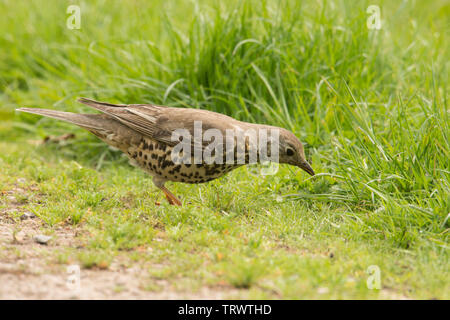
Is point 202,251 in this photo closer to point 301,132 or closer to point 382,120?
point 301,132

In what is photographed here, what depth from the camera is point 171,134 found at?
5230 mm

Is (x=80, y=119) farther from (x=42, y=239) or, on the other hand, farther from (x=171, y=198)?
(x=42, y=239)

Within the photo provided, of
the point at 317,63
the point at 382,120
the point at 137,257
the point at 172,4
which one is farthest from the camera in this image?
the point at 172,4

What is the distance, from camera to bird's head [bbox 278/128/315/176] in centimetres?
512

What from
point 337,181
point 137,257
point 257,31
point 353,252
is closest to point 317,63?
point 257,31

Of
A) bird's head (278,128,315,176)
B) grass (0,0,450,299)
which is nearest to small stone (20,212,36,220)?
grass (0,0,450,299)

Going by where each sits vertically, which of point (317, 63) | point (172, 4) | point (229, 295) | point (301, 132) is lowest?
point (229, 295)

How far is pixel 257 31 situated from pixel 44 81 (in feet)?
11.3

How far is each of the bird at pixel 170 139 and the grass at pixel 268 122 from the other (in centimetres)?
26

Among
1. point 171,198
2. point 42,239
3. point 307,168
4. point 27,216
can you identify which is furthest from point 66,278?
point 307,168

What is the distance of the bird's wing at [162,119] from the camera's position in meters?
5.18

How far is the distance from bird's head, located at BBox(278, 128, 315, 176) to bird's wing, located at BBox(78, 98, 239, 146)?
1.58ft

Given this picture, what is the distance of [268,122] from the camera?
21.1ft

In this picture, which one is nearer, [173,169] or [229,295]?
[229,295]
